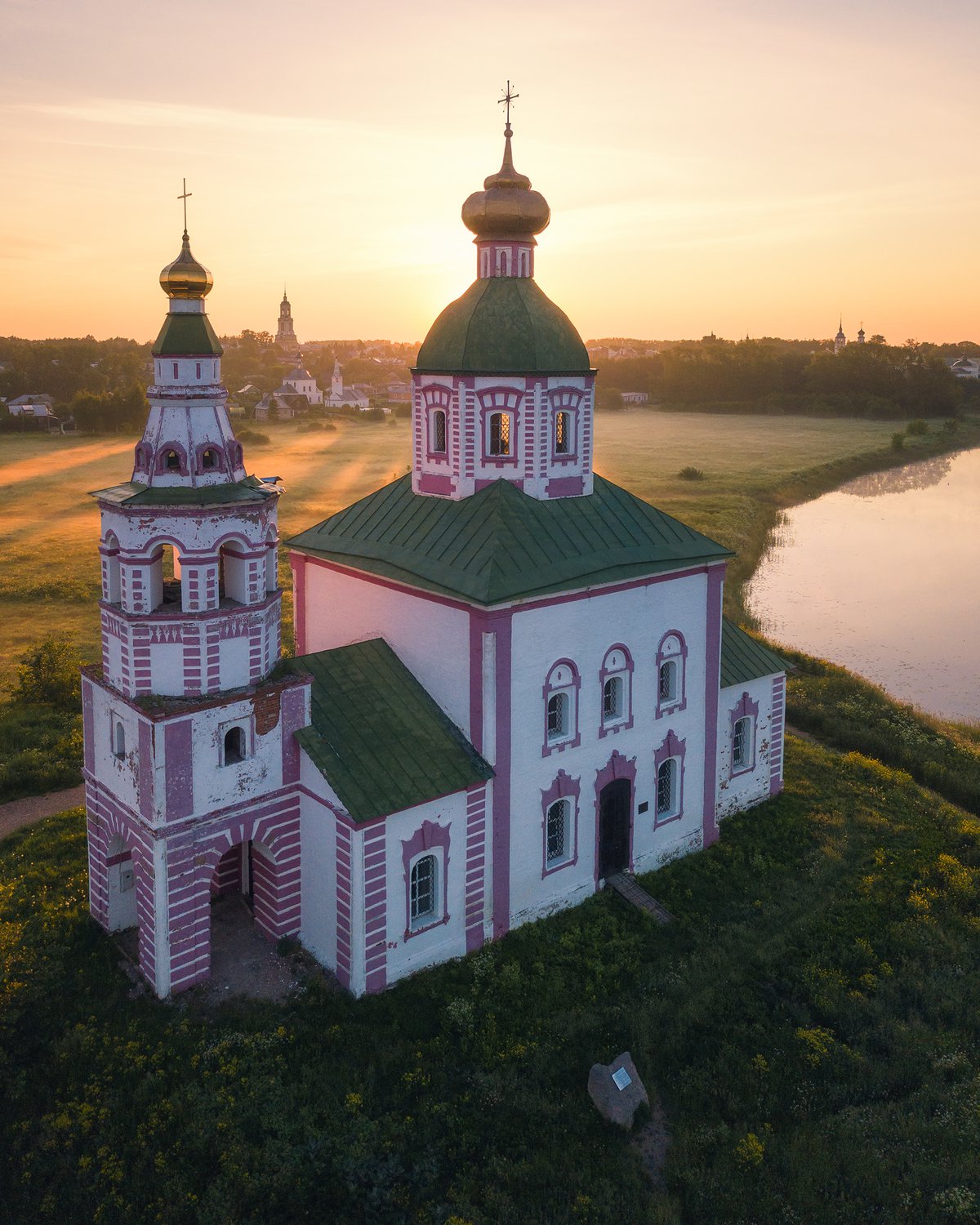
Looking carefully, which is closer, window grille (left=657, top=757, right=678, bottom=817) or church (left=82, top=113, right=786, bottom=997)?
church (left=82, top=113, right=786, bottom=997)

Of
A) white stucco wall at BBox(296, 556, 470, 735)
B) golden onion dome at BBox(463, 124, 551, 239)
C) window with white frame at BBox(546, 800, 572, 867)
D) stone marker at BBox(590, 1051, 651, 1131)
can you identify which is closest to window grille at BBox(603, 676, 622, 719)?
window with white frame at BBox(546, 800, 572, 867)

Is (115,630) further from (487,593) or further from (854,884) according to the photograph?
(854,884)

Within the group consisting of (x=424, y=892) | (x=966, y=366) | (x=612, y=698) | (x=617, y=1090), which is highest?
(x=966, y=366)

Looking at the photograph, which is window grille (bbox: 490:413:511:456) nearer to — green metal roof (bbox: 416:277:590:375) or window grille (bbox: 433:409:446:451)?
green metal roof (bbox: 416:277:590:375)

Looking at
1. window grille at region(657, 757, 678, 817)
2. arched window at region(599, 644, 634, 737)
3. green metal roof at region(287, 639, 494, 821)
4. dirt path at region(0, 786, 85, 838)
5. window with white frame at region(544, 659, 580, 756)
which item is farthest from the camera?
dirt path at region(0, 786, 85, 838)

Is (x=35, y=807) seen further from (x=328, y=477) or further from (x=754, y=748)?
(x=328, y=477)

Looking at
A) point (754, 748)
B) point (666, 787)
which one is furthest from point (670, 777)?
point (754, 748)
